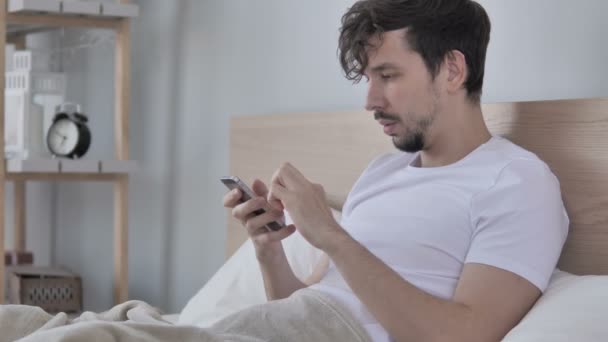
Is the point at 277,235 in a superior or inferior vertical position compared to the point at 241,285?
superior

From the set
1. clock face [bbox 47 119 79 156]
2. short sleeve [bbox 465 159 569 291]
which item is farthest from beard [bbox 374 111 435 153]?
clock face [bbox 47 119 79 156]

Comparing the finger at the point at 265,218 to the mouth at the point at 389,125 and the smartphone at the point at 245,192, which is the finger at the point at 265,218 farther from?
the mouth at the point at 389,125

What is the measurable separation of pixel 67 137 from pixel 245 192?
4.15 feet

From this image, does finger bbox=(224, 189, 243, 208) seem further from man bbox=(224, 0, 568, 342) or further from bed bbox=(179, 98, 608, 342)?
bed bbox=(179, 98, 608, 342)

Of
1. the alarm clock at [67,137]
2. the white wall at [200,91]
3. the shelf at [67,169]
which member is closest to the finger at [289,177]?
the white wall at [200,91]

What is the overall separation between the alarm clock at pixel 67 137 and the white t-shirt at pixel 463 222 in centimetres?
124

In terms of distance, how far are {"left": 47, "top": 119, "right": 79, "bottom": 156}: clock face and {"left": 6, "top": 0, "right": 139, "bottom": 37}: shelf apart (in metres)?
0.26

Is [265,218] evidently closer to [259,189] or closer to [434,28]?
[259,189]

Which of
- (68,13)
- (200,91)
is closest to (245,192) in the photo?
(200,91)

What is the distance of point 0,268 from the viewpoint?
2.39 metres

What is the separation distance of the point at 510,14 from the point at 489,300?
0.59 meters

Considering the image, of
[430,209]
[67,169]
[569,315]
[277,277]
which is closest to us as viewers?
[569,315]

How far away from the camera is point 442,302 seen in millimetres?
1285

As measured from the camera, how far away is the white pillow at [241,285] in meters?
1.82
